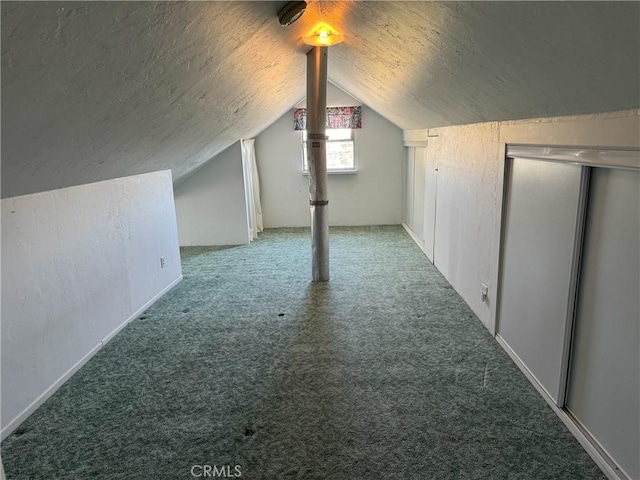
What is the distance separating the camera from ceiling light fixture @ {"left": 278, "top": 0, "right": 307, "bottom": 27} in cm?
209

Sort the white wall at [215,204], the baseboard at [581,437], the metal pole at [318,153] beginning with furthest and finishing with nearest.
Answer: the white wall at [215,204] → the metal pole at [318,153] → the baseboard at [581,437]

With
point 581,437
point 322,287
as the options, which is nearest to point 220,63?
point 322,287

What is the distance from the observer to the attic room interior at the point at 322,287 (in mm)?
1449

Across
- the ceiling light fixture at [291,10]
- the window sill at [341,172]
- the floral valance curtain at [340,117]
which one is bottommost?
the window sill at [341,172]

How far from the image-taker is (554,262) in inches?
79.4

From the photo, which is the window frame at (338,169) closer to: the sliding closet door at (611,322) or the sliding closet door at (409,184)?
the sliding closet door at (409,184)

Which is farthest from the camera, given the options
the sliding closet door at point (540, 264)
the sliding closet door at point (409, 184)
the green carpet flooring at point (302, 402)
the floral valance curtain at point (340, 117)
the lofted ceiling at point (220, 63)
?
the floral valance curtain at point (340, 117)

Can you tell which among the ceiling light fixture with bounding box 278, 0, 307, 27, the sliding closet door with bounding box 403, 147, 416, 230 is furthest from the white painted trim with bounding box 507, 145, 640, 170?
the sliding closet door with bounding box 403, 147, 416, 230

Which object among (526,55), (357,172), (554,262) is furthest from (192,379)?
(357,172)

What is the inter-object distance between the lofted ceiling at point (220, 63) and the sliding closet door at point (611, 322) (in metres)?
0.36

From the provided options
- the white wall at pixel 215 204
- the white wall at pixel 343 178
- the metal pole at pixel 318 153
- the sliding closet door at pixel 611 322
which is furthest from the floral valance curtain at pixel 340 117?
the sliding closet door at pixel 611 322

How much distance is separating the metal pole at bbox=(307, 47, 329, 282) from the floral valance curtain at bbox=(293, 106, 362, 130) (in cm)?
250

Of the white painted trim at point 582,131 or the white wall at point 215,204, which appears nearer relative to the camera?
the white painted trim at point 582,131

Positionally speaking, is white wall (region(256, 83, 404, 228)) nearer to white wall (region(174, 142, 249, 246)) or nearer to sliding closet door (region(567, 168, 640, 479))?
white wall (region(174, 142, 249, 246))
